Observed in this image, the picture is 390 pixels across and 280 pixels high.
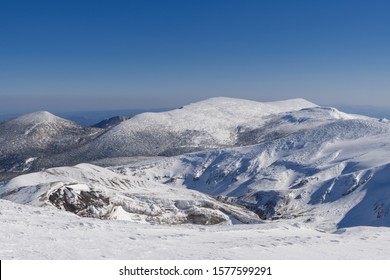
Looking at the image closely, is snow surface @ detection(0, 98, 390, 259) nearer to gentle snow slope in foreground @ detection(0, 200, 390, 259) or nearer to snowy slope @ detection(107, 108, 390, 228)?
gentle snow slope in foreground @ detection(0, 200, 390, 259)

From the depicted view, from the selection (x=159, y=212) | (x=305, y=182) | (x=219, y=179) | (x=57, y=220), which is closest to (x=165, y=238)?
(x=57, y=220)

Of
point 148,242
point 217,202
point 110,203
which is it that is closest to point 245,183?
point 217,202

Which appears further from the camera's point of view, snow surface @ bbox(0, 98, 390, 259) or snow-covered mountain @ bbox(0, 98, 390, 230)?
snow-covered mountain @ bbox(0, 98, 390, 230)

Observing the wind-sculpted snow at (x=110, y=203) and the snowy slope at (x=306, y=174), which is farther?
the snowy slope at (x=306, y=174)

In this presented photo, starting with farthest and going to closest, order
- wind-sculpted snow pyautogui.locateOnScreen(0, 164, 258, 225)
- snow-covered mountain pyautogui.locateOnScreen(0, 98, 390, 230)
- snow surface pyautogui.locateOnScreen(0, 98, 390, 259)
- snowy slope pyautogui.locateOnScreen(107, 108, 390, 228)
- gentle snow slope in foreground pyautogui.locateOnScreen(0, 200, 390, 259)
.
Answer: snowy slope pyautogui.locateOnScreen(107, 108, 390, 228) < snow-covered mountain pyautogui.locateOnScreen(0, 98, 390, 230) < wind-sculpted snow pyautogui.locateOnScreen(0, 164, 258, 225) < snow surface pyautogui.locateOnScreen(0, 98, 390, 259) < gentle snow slope in foreground pyautogui.locateOnScreen(0, 200, 390, 259)

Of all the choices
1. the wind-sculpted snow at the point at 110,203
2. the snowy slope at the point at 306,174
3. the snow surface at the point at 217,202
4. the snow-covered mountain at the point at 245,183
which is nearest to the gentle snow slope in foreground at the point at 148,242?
the snow surface at the point at 217,202

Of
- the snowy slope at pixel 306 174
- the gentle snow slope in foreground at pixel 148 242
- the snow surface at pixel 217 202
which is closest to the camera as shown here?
the gentle snow slope in foreground at pixel 148 242

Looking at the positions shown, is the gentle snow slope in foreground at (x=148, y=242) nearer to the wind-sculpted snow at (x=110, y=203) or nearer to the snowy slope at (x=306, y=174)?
the wind-sculpted snow at (x=110, y=203)

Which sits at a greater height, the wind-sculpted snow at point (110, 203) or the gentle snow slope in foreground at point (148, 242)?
the gentle snow slope in foreground at point (148, 242)

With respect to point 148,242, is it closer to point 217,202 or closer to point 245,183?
point 217,202

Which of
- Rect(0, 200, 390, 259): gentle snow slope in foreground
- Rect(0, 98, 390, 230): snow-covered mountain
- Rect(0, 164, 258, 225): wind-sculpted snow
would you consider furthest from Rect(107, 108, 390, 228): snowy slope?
Rect(0, 200, 390, 259): gentle snow slope in foreground

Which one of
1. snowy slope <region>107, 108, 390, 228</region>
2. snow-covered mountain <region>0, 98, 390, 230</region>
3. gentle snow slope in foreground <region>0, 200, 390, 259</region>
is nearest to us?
gentle snow slope in foreground <region>0, 200, 390, 259</region>
